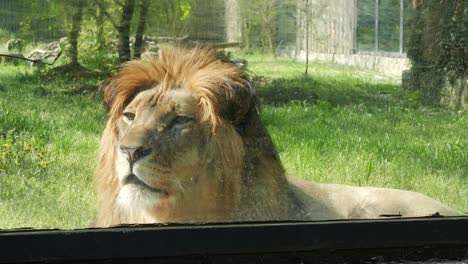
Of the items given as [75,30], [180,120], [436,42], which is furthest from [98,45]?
[436,42]

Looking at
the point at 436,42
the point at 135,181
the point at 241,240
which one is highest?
the point at 436,42

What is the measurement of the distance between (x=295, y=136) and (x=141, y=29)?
0.61 m

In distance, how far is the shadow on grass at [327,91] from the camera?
2.56 m

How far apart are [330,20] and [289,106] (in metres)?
0.31

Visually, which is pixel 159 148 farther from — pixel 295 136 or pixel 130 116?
pixel 295 136

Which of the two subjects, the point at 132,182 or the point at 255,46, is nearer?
the point at 132,182

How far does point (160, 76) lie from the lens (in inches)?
93.1

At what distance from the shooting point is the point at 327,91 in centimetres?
267

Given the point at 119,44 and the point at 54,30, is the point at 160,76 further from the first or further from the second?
the point at 54,30

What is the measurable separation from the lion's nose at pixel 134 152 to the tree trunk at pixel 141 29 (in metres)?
0.33

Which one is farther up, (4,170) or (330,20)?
(330,20)

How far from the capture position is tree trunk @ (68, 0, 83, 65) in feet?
7.91

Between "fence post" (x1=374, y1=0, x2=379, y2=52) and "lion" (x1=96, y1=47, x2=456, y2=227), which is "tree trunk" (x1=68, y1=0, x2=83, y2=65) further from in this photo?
"fence post" (x1=374, y1=0, x2=379, y2=52)

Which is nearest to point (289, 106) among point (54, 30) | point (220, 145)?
point (220, 145)
